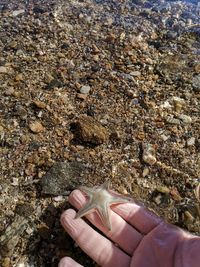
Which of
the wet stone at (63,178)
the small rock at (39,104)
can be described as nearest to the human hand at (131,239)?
the wet stone at (63,178)

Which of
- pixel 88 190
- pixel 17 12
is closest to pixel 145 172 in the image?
pixel 88 190

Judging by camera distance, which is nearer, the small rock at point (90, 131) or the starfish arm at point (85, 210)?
the starfish arm at point (85, 210)

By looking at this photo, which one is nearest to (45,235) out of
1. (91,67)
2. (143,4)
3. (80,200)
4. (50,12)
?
(80,200)

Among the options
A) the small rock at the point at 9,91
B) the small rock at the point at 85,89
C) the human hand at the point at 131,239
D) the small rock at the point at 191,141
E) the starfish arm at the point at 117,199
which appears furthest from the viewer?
the small rock at the point at 85,89

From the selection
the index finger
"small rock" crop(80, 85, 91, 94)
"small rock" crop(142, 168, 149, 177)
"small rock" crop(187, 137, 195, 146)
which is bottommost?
"small rock" crop(142, 168, 149, 177)

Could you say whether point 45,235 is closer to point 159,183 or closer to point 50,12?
point 159,183

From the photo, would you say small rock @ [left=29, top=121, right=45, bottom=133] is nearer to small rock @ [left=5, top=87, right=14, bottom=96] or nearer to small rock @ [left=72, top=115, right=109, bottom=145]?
small rock @ [left=72, top=115, right=109, bottom=145]

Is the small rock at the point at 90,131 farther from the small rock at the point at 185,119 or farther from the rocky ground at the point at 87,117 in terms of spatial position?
the small rock at the point at 185,119

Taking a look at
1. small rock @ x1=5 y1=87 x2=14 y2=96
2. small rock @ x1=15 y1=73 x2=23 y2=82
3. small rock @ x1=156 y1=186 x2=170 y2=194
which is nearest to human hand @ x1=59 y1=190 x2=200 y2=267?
small rock @ x1=156 y1=186 x2=170 y2=194
